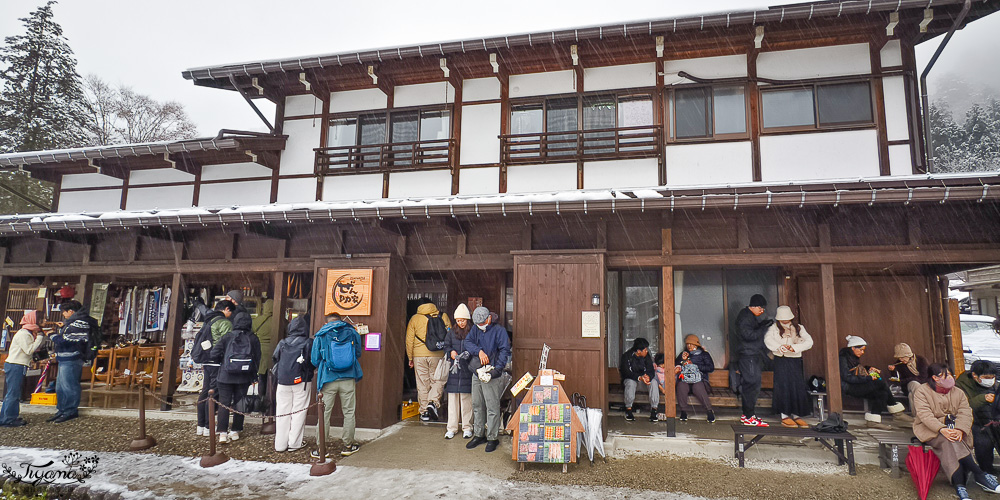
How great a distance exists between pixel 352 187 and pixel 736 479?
24.0ft

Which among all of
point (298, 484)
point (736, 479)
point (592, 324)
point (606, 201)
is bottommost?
point (298, 484)

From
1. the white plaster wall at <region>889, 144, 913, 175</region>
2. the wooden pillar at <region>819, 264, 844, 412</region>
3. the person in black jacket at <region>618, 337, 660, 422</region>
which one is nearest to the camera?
the wooden pillar at <region>819, 264, 844, 412</region>

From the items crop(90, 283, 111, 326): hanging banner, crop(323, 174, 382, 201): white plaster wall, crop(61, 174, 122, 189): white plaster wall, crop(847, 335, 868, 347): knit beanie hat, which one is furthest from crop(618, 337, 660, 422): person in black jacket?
crop(90, 283, 111, 326): hanging banner

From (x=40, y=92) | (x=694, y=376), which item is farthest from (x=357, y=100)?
(x=40, y=92)

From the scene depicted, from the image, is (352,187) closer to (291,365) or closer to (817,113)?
(291,365)

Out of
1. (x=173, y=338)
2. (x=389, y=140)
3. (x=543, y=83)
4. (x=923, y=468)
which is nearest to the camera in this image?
(x=923, y=468)

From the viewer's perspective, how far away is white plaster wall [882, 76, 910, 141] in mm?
7375

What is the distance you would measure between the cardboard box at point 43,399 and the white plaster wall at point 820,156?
1275 cm

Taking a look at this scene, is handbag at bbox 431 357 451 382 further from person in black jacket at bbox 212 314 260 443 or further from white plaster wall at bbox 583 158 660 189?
white plaster wall at bbox 583 158 660 189

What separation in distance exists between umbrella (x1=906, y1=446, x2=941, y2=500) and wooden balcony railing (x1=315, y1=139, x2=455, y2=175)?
23.6ft

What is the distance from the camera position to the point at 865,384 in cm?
755

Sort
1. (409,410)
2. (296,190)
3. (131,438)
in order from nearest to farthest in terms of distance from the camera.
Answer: (131,438) → (409,410) → (296,190)

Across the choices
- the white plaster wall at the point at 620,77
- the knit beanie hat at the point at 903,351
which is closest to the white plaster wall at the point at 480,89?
the white plaster wall at the point at 620,77

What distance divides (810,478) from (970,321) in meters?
13.7
